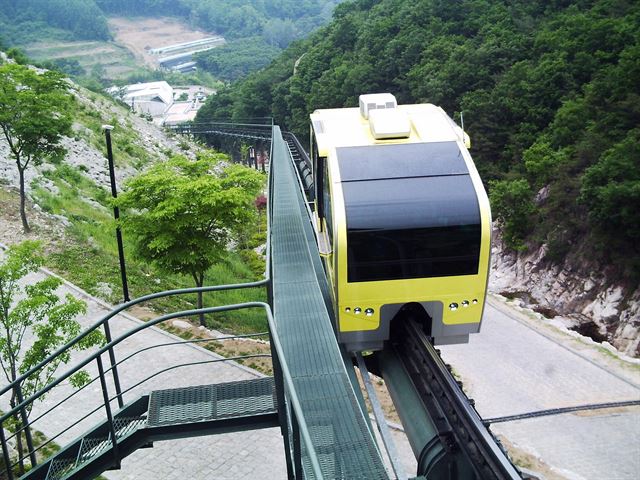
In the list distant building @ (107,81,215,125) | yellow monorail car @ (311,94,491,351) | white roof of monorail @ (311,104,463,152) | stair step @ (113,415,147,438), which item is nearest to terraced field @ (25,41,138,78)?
distant building @ (107,81,215,125)

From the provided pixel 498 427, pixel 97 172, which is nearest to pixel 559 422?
pixel 498 427

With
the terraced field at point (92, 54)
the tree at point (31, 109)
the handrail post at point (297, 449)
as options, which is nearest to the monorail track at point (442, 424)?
the handrail post at point (297, 449)

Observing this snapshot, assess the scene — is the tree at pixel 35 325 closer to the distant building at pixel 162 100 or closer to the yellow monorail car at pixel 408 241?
the yellow monorail car at pixel 408 241

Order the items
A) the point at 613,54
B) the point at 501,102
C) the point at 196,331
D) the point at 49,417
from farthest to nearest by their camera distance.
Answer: the point at 501,102, the point at 613,54, the point at 196,331, the point at 49,417

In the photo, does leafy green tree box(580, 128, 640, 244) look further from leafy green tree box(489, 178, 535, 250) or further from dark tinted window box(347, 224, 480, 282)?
dark tinted window box(347, 224, 480, 282)

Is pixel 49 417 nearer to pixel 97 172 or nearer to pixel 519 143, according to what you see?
pixel 97 172
